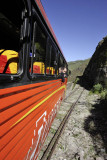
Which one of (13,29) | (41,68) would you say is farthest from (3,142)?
(13,29)

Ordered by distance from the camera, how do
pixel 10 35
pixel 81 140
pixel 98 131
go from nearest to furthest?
pixel 10 35 < pixel 81 140 < pixel 98 131

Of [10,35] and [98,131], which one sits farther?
[98,131]

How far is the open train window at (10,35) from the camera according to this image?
5.43ft

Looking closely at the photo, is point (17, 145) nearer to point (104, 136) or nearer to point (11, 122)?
point (11, 122)

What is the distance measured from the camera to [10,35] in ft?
8.18

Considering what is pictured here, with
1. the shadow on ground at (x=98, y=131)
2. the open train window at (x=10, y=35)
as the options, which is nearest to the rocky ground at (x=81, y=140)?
the shadow on ground at (x=98, y=131)

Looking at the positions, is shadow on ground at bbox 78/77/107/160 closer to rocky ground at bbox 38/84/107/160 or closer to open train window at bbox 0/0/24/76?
rocky ground at bbox 38/84/107/160

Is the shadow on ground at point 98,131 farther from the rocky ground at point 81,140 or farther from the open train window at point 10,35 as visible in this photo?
the open train window at point 10,35

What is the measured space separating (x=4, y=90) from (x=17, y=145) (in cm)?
89

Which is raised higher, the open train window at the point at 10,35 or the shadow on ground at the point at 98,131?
the open train window at the point at 10,35

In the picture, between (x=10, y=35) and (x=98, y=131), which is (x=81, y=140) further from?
(x=10, y=35)

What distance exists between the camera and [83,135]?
4660 mm

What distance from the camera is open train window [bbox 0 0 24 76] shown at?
→ 65.2 inches

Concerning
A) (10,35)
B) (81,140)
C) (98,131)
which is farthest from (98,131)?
(10,35)
